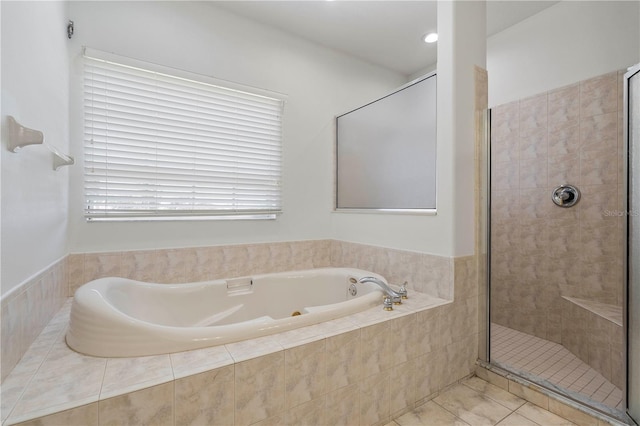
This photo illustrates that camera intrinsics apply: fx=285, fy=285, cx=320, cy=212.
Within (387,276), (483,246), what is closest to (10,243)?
(387,276)

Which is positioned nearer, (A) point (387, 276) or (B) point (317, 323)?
(B) point (317, 323)

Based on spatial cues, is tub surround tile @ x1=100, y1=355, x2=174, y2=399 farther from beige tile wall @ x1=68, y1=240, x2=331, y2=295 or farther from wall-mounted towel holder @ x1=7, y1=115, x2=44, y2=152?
beige tile wall @ x1=68, y1=240, x2=331, y2=295

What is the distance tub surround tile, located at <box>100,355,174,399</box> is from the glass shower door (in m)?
1.90

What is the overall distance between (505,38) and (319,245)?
97.1 inches

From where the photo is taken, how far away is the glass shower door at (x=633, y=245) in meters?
1.25

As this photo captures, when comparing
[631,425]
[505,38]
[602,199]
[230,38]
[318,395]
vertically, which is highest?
[505,38]

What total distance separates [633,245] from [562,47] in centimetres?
174

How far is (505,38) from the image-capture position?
2512mm

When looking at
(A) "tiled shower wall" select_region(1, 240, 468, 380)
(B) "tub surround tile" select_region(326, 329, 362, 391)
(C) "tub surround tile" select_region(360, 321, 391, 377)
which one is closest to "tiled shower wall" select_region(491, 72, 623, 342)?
(A) "tiled shower wall" select_region(1, 240, 468, 380)

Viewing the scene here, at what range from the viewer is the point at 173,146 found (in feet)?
6.64

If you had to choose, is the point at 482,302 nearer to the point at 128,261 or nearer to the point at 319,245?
the point at 319,245

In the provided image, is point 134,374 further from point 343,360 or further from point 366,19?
point 366,19

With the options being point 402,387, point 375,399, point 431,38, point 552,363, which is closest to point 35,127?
point 375,399

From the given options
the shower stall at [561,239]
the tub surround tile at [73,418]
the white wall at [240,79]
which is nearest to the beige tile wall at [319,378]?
the tub surround tile at [73,418]
